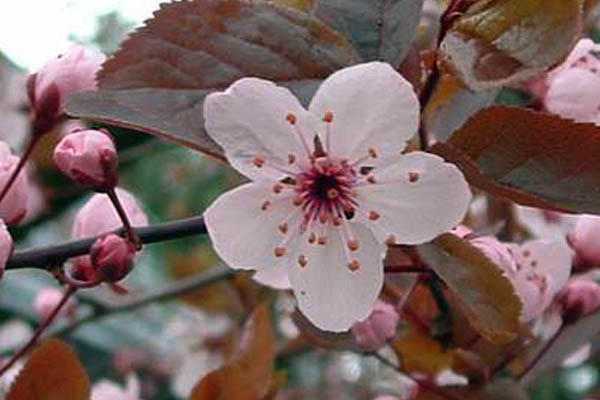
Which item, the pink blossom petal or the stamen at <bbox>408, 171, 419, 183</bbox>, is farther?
the pink blossom petal

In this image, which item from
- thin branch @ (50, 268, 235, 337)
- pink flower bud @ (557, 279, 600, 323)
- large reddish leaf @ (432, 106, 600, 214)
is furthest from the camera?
thin branch @ (50, 268, 235, 337)

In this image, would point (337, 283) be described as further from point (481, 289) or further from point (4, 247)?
point (4, 247)

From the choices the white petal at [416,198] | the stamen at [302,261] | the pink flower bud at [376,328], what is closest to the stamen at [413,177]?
the white petal at [416,198]

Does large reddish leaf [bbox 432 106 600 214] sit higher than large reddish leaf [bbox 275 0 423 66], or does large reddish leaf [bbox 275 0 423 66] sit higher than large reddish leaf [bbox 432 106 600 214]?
large reddish leaf [bbox 275 0 423 66]

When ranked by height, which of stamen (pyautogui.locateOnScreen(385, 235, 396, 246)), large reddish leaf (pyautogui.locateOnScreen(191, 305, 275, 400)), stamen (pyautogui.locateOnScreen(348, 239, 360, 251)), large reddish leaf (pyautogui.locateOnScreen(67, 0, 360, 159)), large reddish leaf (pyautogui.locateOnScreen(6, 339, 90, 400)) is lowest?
large reddish leaf (pyautogui.locateOnScreen(191, 305, 275, 400))

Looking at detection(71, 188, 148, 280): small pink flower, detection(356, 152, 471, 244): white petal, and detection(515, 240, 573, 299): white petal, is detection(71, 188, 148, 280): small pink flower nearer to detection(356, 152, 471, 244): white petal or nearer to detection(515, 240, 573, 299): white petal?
detection(356, 152, 471, 244): white petal

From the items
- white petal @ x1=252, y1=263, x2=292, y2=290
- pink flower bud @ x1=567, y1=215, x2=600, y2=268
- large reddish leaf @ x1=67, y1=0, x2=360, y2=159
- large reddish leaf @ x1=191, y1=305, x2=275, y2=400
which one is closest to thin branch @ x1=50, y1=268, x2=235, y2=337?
large reddish leaf @ x1=191, y1=305, x2=275, y2=400

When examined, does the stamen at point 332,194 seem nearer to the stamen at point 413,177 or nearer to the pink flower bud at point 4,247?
the stamen at point 413,177

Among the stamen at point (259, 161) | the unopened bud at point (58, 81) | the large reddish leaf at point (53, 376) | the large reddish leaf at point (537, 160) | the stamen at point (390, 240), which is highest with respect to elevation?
the large reddish leaf at point (537, 160)
